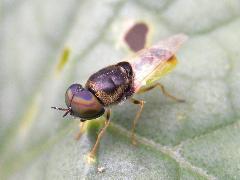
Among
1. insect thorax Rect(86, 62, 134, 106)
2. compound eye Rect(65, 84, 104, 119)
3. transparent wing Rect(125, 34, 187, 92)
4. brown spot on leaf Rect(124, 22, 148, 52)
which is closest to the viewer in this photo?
compound eye Rect(65, 84, 104, 119)

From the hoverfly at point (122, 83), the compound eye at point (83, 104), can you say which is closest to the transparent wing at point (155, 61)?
the hoverfly at point (122, 83)

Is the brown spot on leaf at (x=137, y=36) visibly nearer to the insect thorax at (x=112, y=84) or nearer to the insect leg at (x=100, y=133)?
the insect thorax at (x=112, y=84)

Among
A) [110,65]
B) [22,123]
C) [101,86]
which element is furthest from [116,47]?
[22,123]

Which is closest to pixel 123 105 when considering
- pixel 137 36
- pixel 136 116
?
pixel 136 116

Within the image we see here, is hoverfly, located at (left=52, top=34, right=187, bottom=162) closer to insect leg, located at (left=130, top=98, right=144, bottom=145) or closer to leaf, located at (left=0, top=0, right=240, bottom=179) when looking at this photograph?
insect leg, located at (left=130, top=98, right=144, bottom=145)

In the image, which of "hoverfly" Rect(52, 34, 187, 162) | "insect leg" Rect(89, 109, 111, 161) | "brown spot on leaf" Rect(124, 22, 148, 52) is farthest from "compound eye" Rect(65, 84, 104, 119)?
"brown spot on leaf" Rect(124, 22, 148, 52)

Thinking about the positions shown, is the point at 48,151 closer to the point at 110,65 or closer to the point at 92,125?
the point at 92,125
